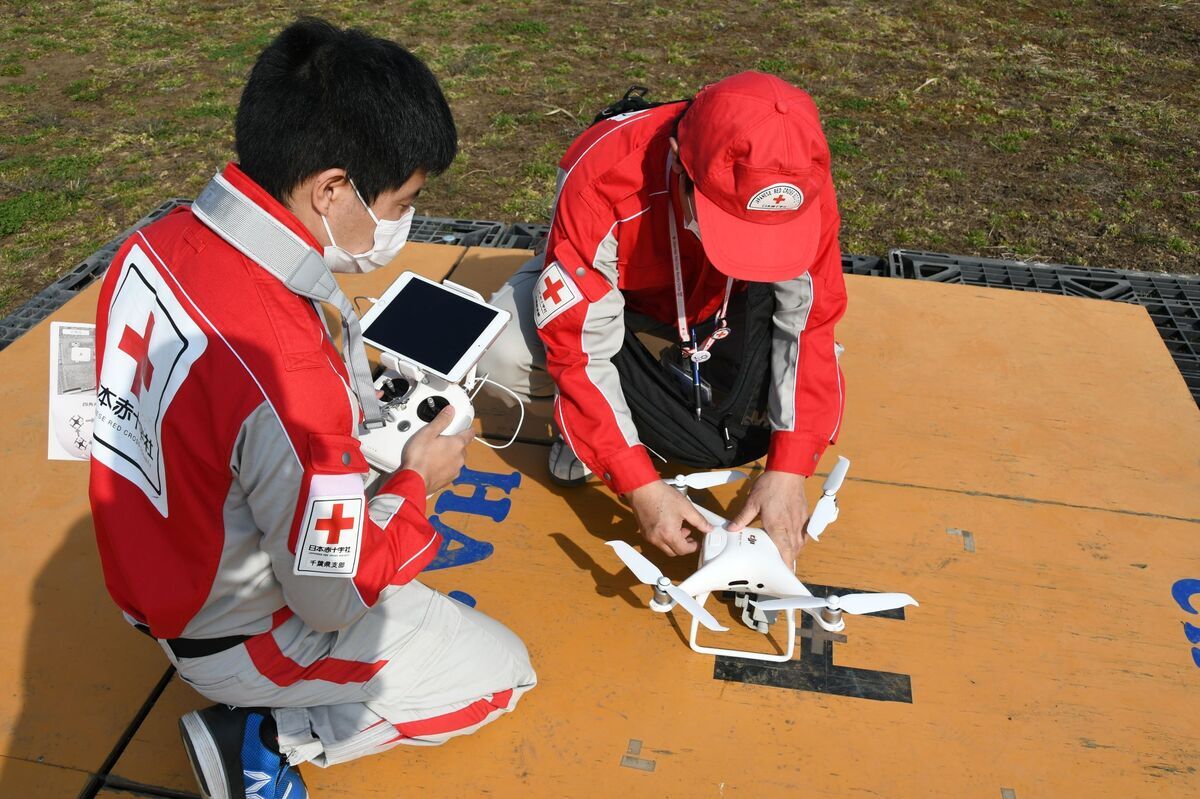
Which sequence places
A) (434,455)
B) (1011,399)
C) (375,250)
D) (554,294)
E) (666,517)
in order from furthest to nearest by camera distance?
(1011,399)
(554,294)
(666,517)
(434,455)
(375,250)

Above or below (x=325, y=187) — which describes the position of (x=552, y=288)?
below

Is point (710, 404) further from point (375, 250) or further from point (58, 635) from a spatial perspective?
point (58, 635)

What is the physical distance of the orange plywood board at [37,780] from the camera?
1907 millimetres

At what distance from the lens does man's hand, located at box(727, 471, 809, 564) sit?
2211 mm

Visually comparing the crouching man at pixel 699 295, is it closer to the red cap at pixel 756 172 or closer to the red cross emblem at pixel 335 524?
the red cap at pixel 756 172

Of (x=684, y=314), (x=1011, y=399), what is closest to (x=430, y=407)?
(x=684, y=314)

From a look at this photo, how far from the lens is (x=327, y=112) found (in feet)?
4.87

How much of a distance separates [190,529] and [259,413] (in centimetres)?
28

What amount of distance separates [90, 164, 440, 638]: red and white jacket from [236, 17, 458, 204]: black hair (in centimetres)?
7

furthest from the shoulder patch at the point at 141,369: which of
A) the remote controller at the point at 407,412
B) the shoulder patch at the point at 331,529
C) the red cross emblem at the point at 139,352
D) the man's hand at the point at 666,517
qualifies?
the man's hand at the point at 666,517

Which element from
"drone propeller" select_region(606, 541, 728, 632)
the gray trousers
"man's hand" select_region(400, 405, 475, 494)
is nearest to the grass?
the gray trousers

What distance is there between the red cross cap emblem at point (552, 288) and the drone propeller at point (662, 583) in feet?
2.19

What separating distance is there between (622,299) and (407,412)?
648 millimetres

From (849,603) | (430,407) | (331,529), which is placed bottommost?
(849,603)
